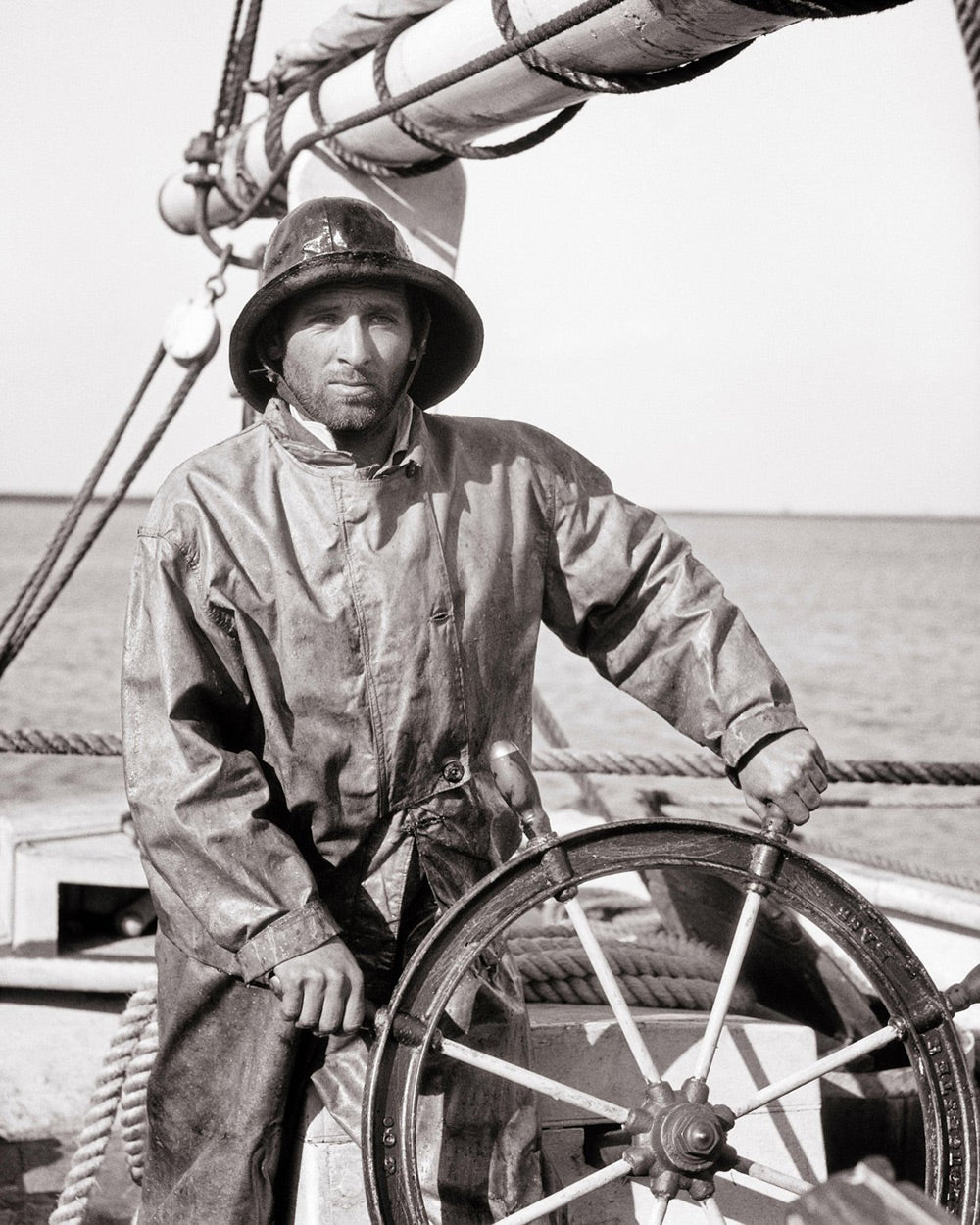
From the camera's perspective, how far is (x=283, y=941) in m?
2.31

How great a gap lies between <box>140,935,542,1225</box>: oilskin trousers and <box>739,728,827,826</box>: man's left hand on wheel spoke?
529 mm

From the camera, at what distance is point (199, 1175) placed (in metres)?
2.51

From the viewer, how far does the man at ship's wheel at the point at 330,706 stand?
246cm

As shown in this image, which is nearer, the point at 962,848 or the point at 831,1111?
the point at 831,1111

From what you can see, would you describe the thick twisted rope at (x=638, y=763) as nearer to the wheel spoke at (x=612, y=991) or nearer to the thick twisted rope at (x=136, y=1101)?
the thick twisted rope at (x=136, y=1101)

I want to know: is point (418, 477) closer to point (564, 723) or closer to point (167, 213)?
point (167, 213)

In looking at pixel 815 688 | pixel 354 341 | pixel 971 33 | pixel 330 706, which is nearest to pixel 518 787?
pixel 330 706

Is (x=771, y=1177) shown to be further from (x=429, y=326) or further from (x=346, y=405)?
(x=429, y=326)

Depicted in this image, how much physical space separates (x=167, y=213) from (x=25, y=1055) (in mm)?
2770

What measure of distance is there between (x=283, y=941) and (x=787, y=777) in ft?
2.79

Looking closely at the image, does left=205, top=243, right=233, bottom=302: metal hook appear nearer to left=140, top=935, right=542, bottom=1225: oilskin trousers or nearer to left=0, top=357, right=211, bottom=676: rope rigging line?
left=0, top=357, right=211, bottom=676: rope rigging line

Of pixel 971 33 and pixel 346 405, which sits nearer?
pixel 971 33

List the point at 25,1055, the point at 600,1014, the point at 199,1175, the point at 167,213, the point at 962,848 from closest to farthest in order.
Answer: the point at 199,1175, the point at 600,1014, the point at 25,1055, the point at 167,213, the point at 962,848

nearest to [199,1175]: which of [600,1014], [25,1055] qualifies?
[600,1014]
